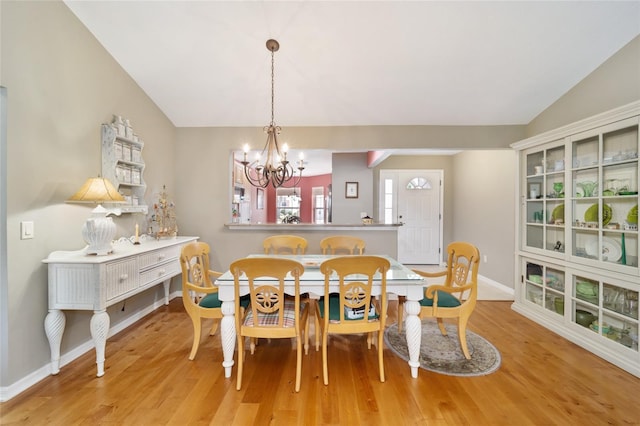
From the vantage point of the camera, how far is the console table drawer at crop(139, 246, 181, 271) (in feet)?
8.18

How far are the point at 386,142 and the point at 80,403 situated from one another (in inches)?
148

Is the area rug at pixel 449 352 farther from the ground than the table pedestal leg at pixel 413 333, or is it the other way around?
the table pedestal leg at pixel 413 333

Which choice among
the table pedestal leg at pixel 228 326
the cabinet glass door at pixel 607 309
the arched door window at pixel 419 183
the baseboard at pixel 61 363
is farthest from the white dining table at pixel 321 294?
the arched door window at pixel 419 183

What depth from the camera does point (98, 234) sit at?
2.13 meters

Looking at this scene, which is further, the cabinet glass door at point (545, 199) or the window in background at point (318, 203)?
the window in background at point (318, 203)

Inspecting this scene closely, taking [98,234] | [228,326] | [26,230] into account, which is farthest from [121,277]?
[228,326]

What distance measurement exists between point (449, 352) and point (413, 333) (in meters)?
0.65

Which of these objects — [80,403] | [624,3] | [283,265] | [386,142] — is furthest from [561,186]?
[80,403]

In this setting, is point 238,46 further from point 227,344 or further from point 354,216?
point 354,216

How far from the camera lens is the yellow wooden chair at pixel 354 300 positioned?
1849 mm

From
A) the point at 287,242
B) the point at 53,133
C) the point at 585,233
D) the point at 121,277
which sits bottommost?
the point at 121,277

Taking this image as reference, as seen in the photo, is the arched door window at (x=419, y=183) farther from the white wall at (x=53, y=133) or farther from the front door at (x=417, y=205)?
the white wall at (x=53, y=133)

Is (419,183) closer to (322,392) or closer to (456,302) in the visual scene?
(456,302)

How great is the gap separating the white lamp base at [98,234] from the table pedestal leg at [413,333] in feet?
7.79
